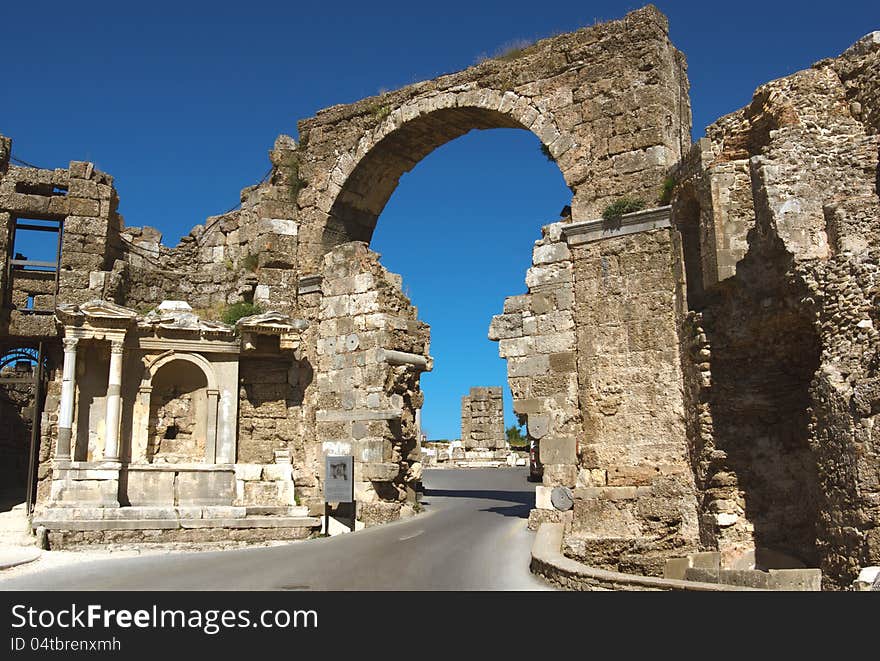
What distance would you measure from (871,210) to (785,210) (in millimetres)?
761

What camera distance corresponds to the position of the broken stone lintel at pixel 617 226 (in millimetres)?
10062

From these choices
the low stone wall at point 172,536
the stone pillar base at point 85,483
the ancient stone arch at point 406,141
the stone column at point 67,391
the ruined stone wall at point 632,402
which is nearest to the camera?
the ruined stone wall at point 632,402

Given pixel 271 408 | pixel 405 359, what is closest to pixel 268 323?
pixel 271 408

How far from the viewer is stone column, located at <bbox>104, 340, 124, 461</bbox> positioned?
11188 mm

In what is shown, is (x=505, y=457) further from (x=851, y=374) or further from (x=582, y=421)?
(x=851, y=374)

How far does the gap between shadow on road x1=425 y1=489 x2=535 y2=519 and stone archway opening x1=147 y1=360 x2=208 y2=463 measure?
4390 mm

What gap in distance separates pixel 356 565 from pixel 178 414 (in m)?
5.14

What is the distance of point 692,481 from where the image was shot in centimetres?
928

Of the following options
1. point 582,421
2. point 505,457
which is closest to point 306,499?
point 582,421

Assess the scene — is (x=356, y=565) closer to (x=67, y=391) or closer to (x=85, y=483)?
(x=85, y=483)

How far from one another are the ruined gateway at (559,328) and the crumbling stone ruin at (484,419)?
38.8 ft

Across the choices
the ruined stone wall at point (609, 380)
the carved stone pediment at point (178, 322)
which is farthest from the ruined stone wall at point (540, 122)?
the carved stone pediment at point (178, 322)

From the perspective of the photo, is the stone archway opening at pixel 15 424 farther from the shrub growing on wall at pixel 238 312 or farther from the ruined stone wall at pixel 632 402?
the ruined stone wall at pixel 632 402

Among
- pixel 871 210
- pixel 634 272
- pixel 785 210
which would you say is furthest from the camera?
pixel 634 272
